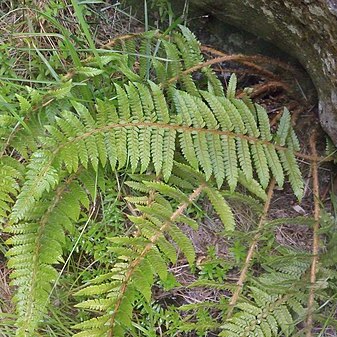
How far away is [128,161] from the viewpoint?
7.84 ft

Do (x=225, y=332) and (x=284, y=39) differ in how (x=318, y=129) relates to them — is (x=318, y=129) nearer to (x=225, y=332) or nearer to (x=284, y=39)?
(x=284, y=39)

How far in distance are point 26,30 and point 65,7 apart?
0.23 metres

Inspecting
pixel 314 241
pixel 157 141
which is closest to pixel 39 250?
pixel 157 141

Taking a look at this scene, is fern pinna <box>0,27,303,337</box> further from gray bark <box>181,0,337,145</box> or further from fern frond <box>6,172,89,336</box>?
gray bark <box>181,0,337,145</box>

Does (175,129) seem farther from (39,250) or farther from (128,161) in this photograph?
(39,250)

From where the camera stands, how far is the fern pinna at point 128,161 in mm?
2158

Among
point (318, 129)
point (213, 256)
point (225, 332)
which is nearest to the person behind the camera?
point (225, 332)

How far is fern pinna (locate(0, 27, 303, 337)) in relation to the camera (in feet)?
7.08

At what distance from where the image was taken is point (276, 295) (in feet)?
7.38

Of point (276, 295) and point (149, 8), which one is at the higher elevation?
point (149, 8)

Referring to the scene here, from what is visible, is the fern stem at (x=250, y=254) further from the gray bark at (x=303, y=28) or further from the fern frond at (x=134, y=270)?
the gray bark at (x=303, y=28)

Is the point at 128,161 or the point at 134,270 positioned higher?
the point at 128,161

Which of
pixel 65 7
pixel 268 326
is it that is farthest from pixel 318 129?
pixel 65 7

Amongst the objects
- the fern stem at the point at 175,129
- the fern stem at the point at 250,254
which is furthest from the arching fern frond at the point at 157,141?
the fern stem at the point at 250,254
